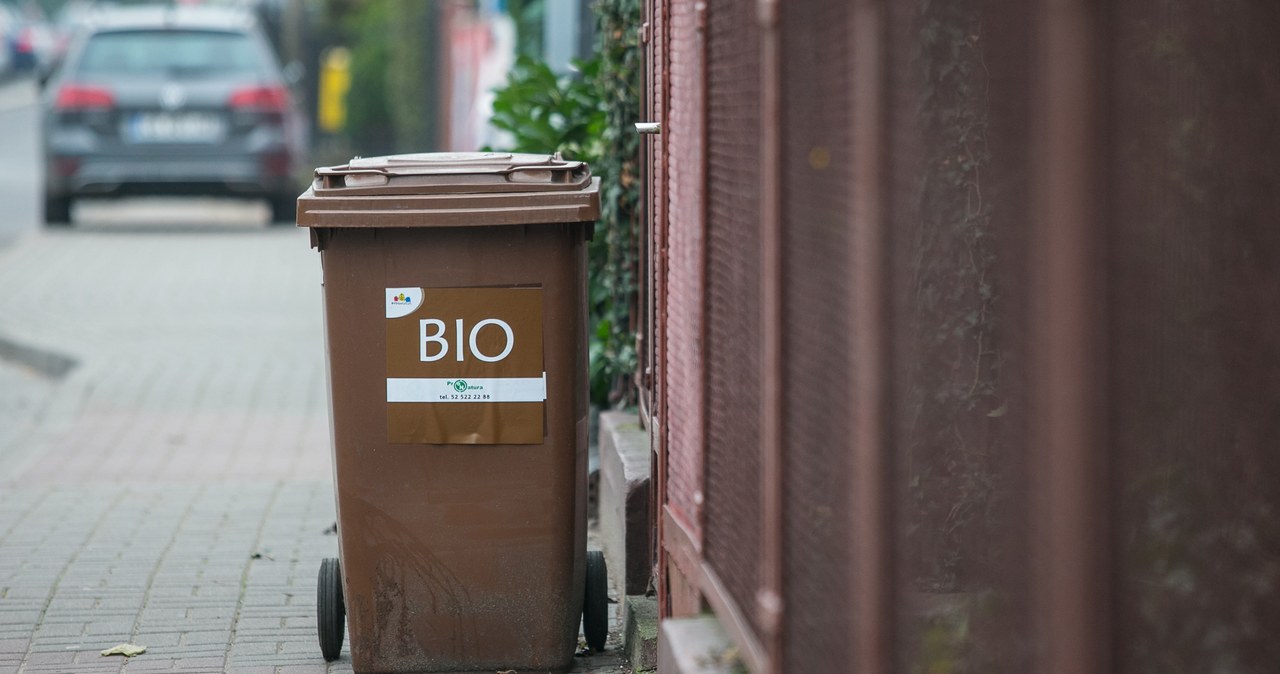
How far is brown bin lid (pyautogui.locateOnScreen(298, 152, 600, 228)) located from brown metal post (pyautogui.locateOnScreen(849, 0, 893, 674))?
1.89 m

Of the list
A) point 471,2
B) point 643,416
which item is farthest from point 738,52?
point 471,2

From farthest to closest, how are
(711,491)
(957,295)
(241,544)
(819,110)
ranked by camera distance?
(241,544) → (957,295) → (711,491) → (819,110)

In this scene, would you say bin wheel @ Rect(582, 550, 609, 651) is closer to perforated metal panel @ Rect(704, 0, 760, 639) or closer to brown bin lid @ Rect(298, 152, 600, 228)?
brown bin lid @ Rect(298, 152, 600, 228)

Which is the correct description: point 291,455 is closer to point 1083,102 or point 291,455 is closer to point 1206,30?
point 1206,30

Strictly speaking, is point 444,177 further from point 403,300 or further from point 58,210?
point 58,210

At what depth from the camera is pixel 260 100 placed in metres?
14.6

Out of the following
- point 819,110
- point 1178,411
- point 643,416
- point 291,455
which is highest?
point 819,110

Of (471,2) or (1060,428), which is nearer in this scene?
(1060,428)

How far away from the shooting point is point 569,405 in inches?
166

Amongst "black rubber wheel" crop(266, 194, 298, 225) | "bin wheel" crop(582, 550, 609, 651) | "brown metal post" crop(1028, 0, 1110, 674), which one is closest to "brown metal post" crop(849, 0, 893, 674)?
"brown metal post" crop(1028, 0, 1110, 674)

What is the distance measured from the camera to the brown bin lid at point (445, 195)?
13.4ft

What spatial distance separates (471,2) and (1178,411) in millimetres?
16210

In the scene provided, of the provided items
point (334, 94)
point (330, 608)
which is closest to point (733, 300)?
point (330, 608)

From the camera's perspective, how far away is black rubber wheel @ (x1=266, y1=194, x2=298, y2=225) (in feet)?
50.8
